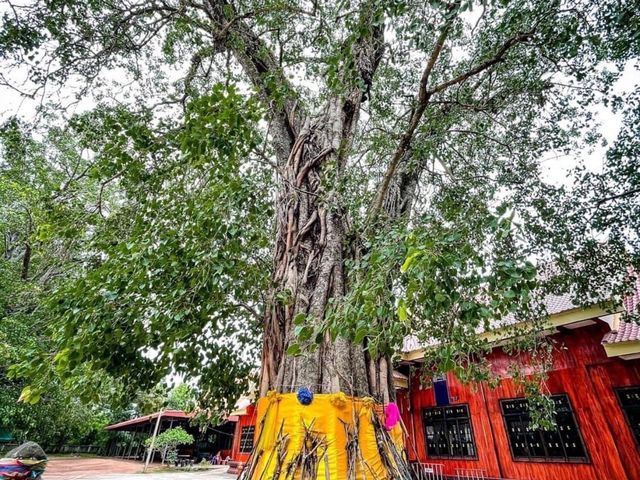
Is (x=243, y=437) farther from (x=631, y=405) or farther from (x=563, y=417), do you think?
(x=631, y=405)

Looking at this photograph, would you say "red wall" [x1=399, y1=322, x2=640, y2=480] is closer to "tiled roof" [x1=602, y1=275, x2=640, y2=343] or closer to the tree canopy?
"tiled roof" [x1=602, y1=275, x2=640, y2=343]

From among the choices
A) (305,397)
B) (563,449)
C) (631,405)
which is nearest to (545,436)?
(563,449)

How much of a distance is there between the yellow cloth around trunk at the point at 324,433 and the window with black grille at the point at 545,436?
490cm

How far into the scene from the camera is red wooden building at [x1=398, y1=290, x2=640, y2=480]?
5.07 m

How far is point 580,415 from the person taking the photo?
550cm

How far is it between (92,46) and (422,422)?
844 cm

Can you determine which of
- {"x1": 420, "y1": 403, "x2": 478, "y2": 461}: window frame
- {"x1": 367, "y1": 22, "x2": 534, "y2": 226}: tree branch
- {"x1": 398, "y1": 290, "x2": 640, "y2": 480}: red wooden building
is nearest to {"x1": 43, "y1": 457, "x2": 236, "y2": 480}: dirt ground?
{"x1": 420, "y1": 403, "x2": 478, "y2": 461}: window frame

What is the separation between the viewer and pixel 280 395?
77.1 inches

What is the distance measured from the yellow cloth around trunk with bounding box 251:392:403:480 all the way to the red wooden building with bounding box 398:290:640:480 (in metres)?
3.92

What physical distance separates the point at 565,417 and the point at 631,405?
916 mm

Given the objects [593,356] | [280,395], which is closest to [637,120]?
[280,395]

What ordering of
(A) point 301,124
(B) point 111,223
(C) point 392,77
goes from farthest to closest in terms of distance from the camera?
(C) point 392,77 < (A) point 301,124 < (B) point 111,223

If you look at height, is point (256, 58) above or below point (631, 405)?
above

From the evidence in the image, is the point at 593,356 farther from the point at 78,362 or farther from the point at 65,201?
the point at 65,201
